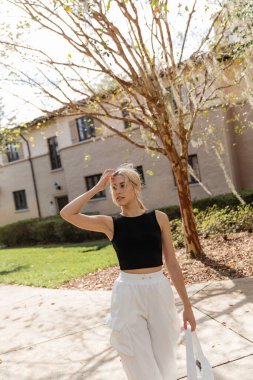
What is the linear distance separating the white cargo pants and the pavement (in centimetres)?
97

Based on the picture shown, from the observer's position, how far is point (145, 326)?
258 cm

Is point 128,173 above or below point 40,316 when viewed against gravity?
above

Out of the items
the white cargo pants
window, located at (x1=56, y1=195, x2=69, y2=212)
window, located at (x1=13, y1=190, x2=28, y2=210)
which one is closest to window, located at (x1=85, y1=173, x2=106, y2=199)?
window, located at (x1=56, y1=195, x2=69, y2=212)

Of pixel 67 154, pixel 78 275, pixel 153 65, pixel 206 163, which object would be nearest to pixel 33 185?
pixel 67 154

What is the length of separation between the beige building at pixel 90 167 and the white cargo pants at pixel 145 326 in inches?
399

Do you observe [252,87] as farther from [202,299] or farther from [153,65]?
[202,299]

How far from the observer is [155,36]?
7.86m

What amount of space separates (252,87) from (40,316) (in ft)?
22.1

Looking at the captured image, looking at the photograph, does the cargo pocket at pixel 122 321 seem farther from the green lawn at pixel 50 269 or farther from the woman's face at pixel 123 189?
the green lawn at pixel 50 269

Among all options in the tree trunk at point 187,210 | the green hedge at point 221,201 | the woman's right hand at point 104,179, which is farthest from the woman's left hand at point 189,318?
the green hedge at point 221,201

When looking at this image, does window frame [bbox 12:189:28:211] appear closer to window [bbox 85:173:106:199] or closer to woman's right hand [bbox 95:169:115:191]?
window [bbox 85:173:106:199]

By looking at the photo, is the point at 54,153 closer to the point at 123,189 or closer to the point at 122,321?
the point at 123,189

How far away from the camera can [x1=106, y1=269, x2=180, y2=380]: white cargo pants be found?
250 cm

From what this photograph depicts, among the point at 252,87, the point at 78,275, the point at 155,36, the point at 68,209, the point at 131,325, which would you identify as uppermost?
the point at 155,36
